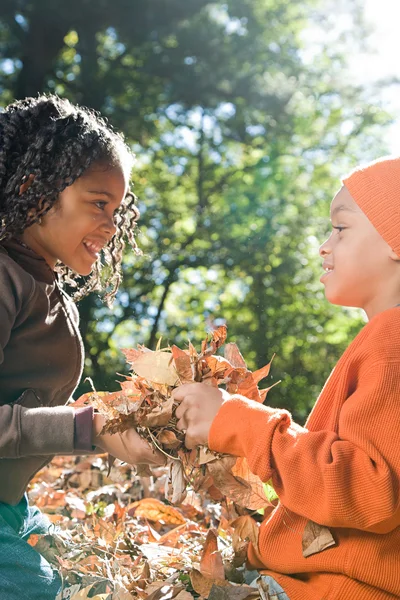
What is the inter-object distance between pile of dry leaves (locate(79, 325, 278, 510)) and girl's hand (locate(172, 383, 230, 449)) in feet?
0.09

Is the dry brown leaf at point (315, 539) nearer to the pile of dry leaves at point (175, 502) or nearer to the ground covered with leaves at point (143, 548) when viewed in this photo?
the pile of dry leaves at point (175, 502)

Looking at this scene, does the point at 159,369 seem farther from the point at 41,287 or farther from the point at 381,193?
the point at 381,193

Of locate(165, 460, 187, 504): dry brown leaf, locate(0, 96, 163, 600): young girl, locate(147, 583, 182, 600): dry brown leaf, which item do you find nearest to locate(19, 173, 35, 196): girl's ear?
locate(0, 96, 163, 600): young girl

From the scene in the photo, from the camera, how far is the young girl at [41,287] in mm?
1979

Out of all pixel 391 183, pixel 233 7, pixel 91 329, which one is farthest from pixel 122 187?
pixel 233 7

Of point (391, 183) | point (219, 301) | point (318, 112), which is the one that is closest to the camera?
point (391, 183)

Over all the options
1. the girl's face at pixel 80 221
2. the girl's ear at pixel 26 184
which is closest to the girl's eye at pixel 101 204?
the girl's face at pixel 80 221

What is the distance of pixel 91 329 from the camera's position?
7992mm

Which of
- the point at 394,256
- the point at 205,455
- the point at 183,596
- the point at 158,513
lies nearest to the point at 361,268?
the point at 394,256

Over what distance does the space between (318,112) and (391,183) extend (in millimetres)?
8454

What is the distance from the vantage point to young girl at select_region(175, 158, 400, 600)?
1.56 metres

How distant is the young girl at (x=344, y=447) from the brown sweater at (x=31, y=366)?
1.43ft

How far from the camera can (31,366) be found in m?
2.21

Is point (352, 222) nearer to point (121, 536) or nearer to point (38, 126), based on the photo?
point (38, 126)
